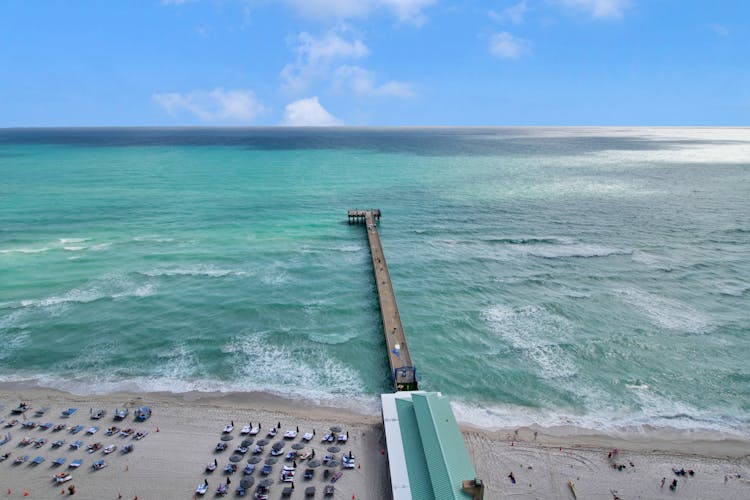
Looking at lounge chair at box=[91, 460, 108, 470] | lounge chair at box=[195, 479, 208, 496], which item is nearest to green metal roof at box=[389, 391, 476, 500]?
lounge chair at box=[195, 479, 208, 496]

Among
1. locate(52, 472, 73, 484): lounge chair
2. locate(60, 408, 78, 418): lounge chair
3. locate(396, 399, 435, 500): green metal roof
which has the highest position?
locate(396, 399, 435, 500): green metal roof

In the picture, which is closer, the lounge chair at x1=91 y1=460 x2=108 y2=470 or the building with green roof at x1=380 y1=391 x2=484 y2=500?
the building with green roof at x1=380 y1=391 x2=484 y2=500

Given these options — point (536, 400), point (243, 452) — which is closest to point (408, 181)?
point (536, 400)

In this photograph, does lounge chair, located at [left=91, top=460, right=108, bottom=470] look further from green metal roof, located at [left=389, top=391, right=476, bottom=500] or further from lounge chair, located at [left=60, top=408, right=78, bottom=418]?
green metal roof, located at [left=389, top=391, right=476, bottom=500]

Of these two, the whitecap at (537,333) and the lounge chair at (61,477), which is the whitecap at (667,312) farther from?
the lounge chair at (61,477)

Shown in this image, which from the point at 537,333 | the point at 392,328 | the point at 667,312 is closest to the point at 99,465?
the point at 392,328

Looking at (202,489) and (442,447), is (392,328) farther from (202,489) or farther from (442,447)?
(202,489)
